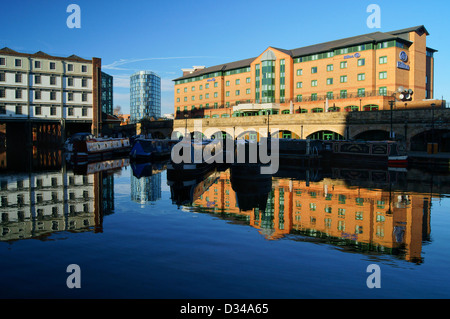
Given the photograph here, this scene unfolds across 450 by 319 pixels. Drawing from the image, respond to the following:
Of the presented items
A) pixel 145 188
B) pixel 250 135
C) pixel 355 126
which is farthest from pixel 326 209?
pixel 250 135

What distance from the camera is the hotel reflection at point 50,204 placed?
1252 cm

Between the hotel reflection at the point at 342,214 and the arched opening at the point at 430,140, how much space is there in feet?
89.7

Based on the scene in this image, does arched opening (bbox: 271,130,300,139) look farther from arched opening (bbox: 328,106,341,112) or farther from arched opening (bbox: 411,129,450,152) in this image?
arched opening (bbox: 411,129,450,152)

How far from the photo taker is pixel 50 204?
16.4 metres

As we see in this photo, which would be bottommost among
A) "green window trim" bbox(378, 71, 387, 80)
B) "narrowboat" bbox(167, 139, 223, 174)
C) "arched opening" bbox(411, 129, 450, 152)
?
"narrowboat" bbox(167, 139, 223, 174)

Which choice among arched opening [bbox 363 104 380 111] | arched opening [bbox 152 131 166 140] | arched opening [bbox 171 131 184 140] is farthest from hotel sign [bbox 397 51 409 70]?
arched opening [bbox 152 131 166 140]

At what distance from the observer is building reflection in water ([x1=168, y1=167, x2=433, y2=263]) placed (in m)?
11.4

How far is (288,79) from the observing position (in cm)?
6475

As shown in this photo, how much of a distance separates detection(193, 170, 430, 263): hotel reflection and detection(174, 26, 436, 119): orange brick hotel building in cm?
3013

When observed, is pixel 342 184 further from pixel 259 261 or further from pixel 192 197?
pixel 259 261

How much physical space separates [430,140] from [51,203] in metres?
42.9

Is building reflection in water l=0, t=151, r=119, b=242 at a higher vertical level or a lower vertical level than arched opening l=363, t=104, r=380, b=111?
lower

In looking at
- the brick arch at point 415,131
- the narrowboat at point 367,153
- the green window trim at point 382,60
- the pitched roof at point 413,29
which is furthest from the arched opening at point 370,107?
the narrowboat at point 367,153
